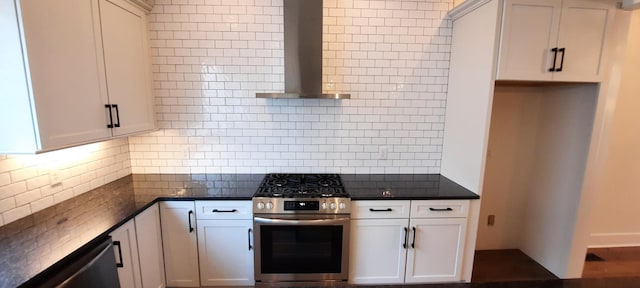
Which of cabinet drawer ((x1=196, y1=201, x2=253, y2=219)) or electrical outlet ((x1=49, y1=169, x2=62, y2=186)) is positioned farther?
cabinet drawer ((x1=196, y1=201, x2=253, y2=219))

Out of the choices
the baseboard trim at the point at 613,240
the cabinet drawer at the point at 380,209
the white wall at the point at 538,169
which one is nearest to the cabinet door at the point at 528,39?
the white wall at the point at 538,169

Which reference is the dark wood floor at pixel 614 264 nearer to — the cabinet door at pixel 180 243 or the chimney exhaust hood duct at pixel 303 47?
the chimney exhaust hood duct at pixel 303 47

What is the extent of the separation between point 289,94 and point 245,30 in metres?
0.81

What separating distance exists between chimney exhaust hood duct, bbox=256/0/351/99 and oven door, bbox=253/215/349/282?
3.38 feet

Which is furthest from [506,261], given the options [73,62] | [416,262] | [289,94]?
[73,62]

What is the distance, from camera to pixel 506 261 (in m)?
2.72

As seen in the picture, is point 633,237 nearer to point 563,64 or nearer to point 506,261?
point 506,261

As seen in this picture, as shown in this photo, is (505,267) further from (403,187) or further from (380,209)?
(380,209)

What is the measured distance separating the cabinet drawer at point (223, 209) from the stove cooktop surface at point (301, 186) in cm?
14

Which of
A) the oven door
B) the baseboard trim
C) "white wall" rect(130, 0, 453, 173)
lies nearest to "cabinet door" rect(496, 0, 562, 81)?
"white wall" rect(130, 0, 453, 173)

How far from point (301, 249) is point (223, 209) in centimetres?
68

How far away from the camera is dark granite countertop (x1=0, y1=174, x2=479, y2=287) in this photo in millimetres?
1231

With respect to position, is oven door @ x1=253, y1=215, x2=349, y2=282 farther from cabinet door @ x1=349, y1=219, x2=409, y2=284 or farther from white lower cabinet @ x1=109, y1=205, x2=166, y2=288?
white lower cabinet @ x1=109, y1=205, x2=166, y2=288

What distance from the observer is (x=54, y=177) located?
1.79 metres
